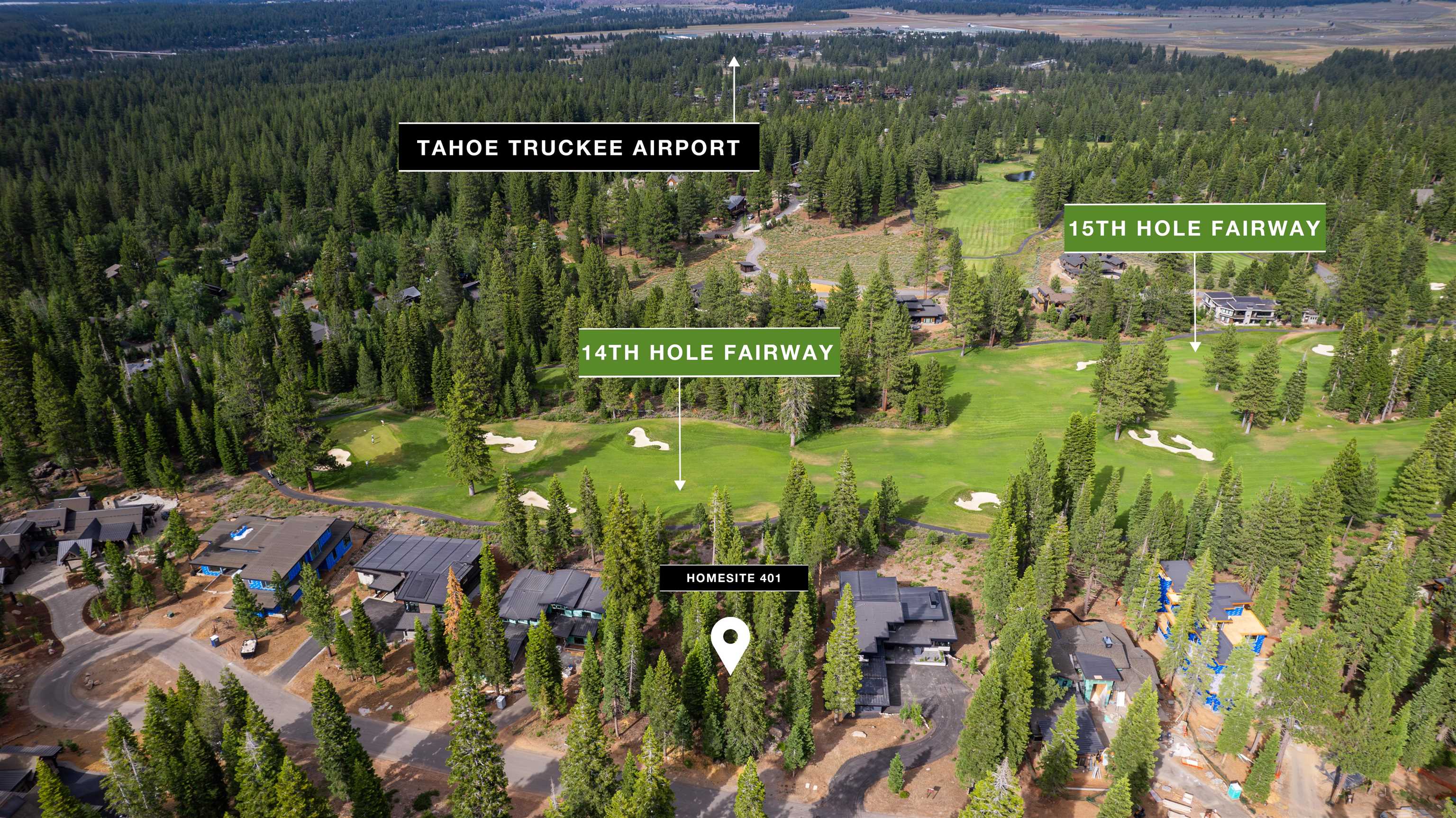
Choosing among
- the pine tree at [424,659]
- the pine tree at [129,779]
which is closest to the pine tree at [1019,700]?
the pine tree at [424,659]

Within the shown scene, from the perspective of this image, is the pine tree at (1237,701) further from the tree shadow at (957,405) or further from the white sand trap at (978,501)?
the tree shadow at (957,405)

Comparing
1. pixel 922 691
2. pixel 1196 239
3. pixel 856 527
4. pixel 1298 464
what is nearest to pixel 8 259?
pixel 856 527

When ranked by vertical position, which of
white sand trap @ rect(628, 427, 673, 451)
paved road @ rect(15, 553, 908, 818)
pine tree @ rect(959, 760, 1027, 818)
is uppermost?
pine tree @ rect(959, 760, 1027, 818)

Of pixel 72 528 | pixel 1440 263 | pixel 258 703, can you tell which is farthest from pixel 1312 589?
pixel 1440 263

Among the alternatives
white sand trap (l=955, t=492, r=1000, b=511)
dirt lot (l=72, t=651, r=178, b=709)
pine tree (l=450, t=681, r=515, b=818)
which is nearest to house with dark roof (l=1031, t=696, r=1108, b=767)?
white sand trap (l=955, t=492, r=1000, b=511)

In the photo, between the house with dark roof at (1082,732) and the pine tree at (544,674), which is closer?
the house with dark roof at (1082,732)

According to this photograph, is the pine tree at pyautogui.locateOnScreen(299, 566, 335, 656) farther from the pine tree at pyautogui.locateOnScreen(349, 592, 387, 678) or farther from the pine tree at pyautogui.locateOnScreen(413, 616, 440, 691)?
the pine tree at pyautogui.locateOnScreen(413, 616, 440, 691)

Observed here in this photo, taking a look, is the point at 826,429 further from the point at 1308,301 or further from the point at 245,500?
the point at 1308,301
